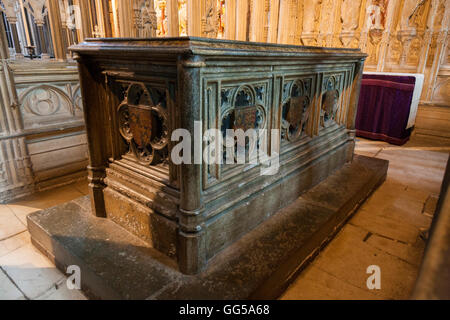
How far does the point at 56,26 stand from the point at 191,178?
314cm

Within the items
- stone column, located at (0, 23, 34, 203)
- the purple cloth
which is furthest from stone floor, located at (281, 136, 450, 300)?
stone column, located at (0, 23, 34, 203)

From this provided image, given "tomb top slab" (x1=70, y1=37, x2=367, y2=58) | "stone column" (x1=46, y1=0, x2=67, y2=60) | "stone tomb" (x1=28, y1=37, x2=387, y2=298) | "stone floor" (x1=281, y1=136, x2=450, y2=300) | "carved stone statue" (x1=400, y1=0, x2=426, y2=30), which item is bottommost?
"stone floor" (x1=281, y1=136, x2=450, y2=300)

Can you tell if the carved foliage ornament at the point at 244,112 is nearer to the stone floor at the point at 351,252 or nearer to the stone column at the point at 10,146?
the stone floor at the point at 351,252

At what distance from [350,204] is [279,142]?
3.03ft

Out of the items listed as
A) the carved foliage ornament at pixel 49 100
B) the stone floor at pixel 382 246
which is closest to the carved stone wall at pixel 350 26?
the carved foliage ornament at pixel 49 100

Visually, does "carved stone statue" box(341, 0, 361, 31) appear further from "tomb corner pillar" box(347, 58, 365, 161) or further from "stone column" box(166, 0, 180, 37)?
"tomb corner pillar" box(347, 58, 365, 161)

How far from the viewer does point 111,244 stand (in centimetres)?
183

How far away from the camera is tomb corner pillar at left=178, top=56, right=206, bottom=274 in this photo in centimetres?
133

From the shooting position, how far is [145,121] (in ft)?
5.74

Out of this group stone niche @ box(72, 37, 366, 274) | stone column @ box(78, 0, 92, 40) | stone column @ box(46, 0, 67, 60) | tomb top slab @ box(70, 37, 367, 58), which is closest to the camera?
tomb top slab @ box(70, 37, 367, 58)

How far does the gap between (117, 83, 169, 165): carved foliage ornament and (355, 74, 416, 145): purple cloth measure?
15.2 ft

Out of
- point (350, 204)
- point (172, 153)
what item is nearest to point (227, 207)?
point (172, 153)

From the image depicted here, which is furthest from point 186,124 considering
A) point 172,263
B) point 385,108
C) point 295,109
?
point 385,108

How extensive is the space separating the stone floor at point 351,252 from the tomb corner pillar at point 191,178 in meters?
0.61
